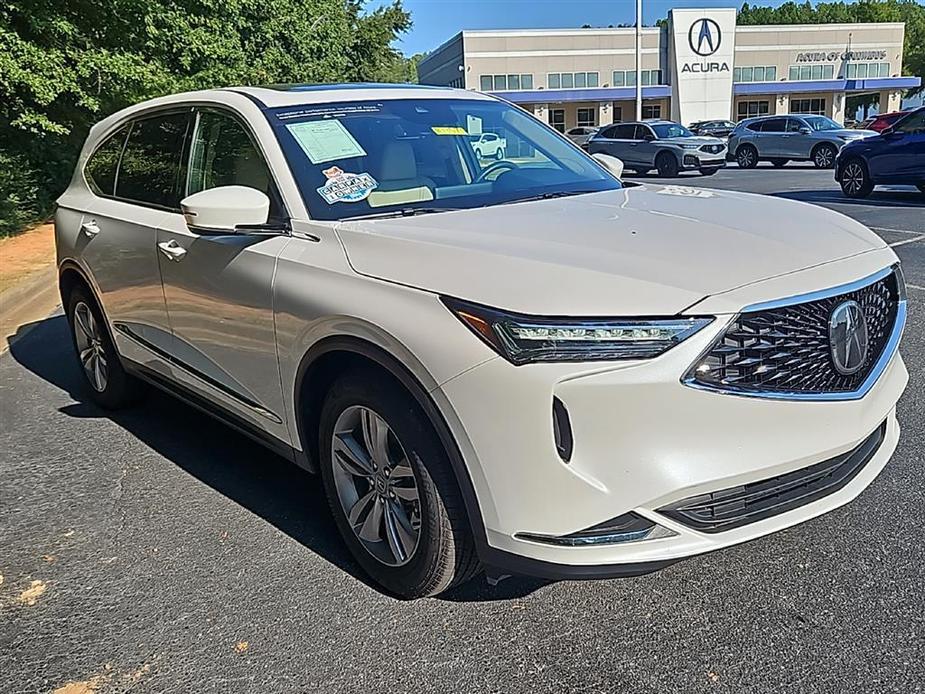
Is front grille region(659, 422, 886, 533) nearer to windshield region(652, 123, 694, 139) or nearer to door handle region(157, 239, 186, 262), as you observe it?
door handle region(157, 239, 186, 262)

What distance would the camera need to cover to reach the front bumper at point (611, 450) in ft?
7.39

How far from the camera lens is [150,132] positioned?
4398 mm

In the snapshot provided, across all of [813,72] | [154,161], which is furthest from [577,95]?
[154,161]

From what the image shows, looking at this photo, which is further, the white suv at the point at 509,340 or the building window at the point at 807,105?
the building window at the point at 807,105

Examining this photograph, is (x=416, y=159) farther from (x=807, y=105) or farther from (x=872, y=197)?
(x=807, y=105)

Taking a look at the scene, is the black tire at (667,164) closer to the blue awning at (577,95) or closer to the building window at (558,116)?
the blue awning at (577,95)

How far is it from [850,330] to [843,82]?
7540cm

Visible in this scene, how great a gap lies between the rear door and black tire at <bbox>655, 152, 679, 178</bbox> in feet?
66.8

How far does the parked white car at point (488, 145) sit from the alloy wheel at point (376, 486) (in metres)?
1.56

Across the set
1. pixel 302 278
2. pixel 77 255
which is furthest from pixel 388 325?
pixel 77 255

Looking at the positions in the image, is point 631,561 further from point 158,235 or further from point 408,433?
point 158,235

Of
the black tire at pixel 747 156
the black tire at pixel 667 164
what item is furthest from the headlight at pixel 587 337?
the black tire at pixel 747 156

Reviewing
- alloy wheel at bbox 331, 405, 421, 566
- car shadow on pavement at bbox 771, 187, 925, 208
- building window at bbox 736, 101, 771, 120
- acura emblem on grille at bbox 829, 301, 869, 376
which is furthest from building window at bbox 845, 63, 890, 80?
alloy wheel at bbox 331, 405, 421, 566

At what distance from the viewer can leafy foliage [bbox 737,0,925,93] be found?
8781 cm
